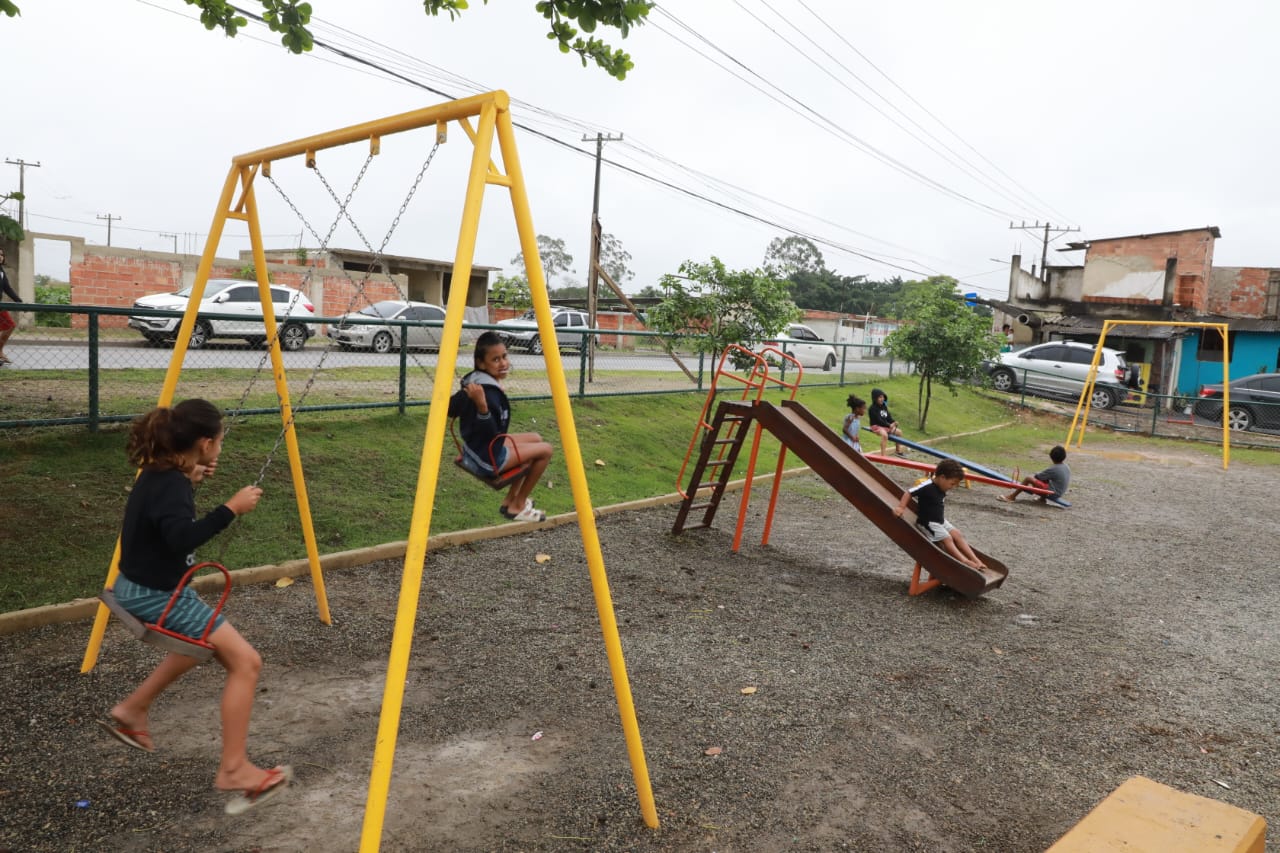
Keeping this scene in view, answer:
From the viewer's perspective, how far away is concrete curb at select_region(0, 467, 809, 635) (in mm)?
4949

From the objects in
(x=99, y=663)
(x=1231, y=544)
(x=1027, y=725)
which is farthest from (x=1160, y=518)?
(x=99, y=663)

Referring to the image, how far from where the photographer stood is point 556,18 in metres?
6.01

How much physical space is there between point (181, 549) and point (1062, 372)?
2583 cm

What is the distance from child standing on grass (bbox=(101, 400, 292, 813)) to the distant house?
31157 millimetres

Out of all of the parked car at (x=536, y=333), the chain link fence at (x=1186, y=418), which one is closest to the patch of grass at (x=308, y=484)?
the parked car at (x=536, y=333)

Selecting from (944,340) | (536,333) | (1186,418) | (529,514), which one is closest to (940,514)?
(529,514)

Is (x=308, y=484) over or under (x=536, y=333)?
under

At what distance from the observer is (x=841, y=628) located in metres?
5.86

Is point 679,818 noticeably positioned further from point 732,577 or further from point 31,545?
point 31,545

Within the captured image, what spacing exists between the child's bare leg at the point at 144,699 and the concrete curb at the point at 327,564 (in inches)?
86.6

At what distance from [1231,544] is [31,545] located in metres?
10.7

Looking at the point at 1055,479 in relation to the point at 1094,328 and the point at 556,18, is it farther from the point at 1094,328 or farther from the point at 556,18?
the point at 1094,328

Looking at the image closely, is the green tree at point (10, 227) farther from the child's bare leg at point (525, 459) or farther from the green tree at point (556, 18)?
the child's bare leg at point (525, 459)

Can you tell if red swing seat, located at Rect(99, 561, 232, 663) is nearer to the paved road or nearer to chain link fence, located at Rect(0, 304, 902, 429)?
chain link fence, located at Rect(0, 304, 902, 429)
